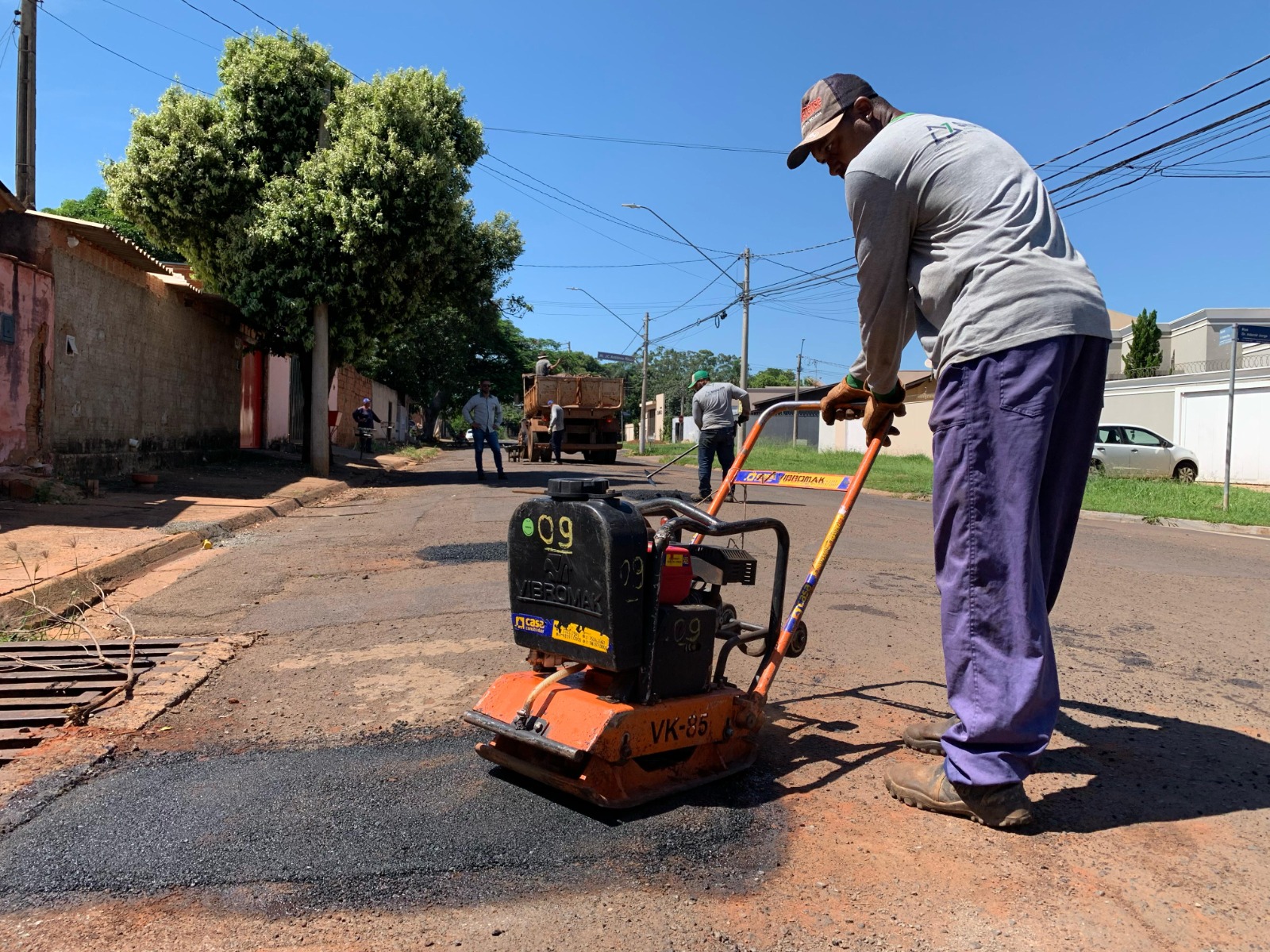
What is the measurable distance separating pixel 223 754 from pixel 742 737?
5.48 feet

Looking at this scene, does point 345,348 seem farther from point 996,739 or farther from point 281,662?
point 996,739

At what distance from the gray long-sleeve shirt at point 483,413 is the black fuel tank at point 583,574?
1293 centimetres

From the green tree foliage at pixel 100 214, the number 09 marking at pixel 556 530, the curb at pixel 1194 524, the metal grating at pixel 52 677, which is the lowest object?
the metal grating at pixel 52 677

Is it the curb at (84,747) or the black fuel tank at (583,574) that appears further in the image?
the curb at (84,747)

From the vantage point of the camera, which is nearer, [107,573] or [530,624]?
[530,624]

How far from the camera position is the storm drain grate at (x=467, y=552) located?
6.66 metres

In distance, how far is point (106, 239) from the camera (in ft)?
35.2

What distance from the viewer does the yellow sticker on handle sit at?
7.88 feet

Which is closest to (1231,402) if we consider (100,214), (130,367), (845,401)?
(845,401)

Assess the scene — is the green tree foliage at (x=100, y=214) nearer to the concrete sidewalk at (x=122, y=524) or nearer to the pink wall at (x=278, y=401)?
the pink wall at (x=278, y=401)

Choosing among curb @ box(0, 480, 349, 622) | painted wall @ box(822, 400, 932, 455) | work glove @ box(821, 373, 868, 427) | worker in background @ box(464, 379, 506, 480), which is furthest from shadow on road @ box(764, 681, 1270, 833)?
painted wall @ box(822, 400, 932, 455)

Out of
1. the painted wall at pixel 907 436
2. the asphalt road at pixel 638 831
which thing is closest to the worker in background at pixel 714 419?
the asphalt road at pixel 638 831

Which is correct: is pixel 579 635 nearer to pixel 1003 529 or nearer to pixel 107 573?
pixel 1003 529

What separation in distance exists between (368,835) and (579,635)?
0.74 meters
